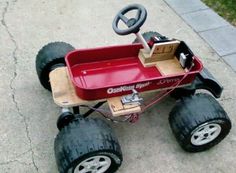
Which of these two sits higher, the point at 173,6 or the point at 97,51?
the point at 97,51

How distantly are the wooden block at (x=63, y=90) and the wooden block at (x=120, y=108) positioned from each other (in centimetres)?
19

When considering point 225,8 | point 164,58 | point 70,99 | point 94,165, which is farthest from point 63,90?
point 225,8

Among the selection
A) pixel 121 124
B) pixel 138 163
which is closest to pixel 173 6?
pixel 121 124

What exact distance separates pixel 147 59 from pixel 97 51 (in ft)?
1.50

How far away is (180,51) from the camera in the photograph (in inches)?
127

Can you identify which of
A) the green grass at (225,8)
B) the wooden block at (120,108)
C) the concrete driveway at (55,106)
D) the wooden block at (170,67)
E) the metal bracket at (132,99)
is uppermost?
the wooden block at (170,67)

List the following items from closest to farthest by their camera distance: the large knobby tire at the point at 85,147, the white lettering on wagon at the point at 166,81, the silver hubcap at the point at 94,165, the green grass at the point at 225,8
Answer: the large knobby tire at the point at 85,147 < the silver hubcap at the point at 94,165 < the white lettering on wagon at the point at 166,81 < the green grass at the point at 225,8

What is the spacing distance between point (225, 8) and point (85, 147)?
350 centimetres

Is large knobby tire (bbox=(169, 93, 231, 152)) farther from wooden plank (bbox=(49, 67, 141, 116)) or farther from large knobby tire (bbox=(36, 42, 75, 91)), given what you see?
large knobby tire (bbox=(36, 42, 75, 91))

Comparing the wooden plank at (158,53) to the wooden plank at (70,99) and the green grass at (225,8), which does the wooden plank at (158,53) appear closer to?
the wooden plank at (70,99)

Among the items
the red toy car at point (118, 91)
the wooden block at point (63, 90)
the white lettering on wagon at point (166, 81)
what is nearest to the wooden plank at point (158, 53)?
the red toy car at point (118, 91)

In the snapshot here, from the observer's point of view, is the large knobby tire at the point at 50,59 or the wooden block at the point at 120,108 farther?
the large knobby tire at the point at 50,59

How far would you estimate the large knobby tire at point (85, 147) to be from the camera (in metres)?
2.55

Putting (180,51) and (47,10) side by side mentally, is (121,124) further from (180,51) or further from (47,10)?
(47,10)
